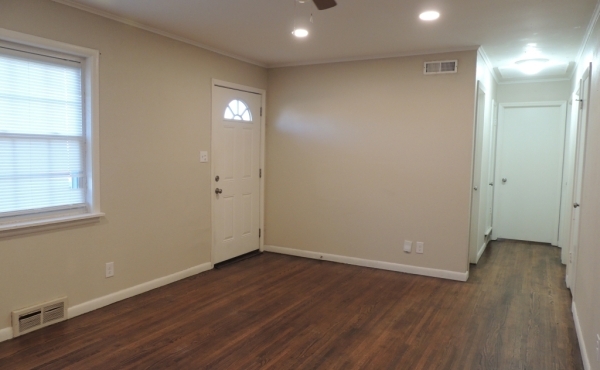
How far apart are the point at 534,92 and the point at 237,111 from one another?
4.47 metres

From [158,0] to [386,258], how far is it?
3.51 metres

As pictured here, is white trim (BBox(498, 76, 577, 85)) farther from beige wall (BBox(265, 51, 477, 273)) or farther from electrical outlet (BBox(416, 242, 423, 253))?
electrical outlet (BBox(416, 242, 423, 253))

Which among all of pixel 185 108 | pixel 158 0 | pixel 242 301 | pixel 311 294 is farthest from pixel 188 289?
pixel 158 0

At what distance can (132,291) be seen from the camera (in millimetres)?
3742

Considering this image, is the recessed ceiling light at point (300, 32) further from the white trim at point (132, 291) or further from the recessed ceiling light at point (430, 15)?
the white trim at point (132, 291)

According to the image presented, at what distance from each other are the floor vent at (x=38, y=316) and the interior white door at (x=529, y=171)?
605cm

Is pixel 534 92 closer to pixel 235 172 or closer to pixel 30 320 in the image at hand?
pixel 235 172

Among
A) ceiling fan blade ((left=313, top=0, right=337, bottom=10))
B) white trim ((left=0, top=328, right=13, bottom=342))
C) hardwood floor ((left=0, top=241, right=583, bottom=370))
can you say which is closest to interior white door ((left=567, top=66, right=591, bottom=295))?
hardwood floor ((left=0, top=241, right=583, bottom=370))

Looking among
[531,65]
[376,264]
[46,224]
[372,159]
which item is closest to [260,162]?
[372,159]

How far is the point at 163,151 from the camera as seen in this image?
13.0ft

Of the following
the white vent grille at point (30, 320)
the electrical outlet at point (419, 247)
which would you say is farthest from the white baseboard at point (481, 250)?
the white vent grille at point (30, 320)

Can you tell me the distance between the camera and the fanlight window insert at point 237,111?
4.79 metres

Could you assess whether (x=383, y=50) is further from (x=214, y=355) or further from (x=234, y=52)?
(x=214, y=355)

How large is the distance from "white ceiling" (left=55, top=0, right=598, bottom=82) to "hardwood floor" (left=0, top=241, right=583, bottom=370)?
8.04 feet
